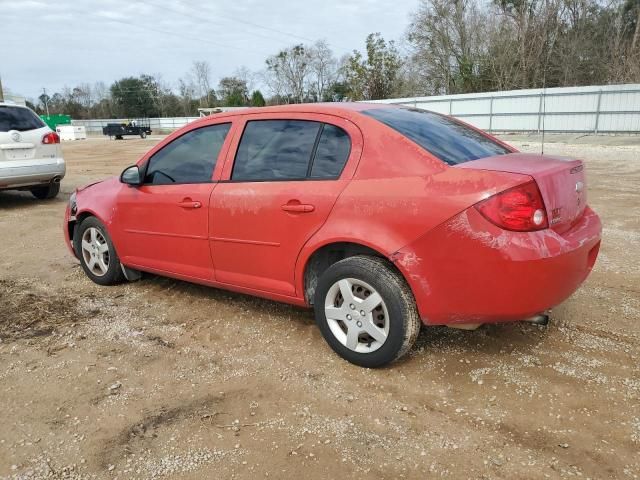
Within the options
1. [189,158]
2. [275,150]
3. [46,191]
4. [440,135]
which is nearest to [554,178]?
[440,135]

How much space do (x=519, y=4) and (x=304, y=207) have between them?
4306 centimetres

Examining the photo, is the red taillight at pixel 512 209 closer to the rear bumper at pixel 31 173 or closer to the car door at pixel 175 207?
the car door at pixel 175 207

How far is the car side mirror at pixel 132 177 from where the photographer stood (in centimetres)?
427

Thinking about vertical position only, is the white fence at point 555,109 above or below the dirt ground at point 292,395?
above

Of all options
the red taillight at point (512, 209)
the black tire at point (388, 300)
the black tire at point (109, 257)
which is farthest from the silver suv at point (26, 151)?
the red taillight at point (512, 209)

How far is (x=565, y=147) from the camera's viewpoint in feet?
65.8

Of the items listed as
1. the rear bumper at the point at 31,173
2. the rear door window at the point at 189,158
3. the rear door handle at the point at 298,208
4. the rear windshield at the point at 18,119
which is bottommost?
the rear bumper at the point at 31,173

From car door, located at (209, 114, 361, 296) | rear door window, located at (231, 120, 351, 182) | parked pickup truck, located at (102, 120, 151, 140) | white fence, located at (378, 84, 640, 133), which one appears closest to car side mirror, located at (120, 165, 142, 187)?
car door, located at (209, 114, 361, 296)

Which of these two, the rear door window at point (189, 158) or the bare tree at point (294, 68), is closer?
the rear door window at point (189, 158)

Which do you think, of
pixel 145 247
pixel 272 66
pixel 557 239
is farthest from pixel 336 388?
pixel 272 66

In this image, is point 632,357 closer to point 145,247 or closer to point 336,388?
point 336,388

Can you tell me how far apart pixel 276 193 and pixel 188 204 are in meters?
0.85

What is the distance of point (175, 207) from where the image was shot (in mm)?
3994

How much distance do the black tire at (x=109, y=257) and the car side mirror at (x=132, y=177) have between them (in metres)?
0.61
